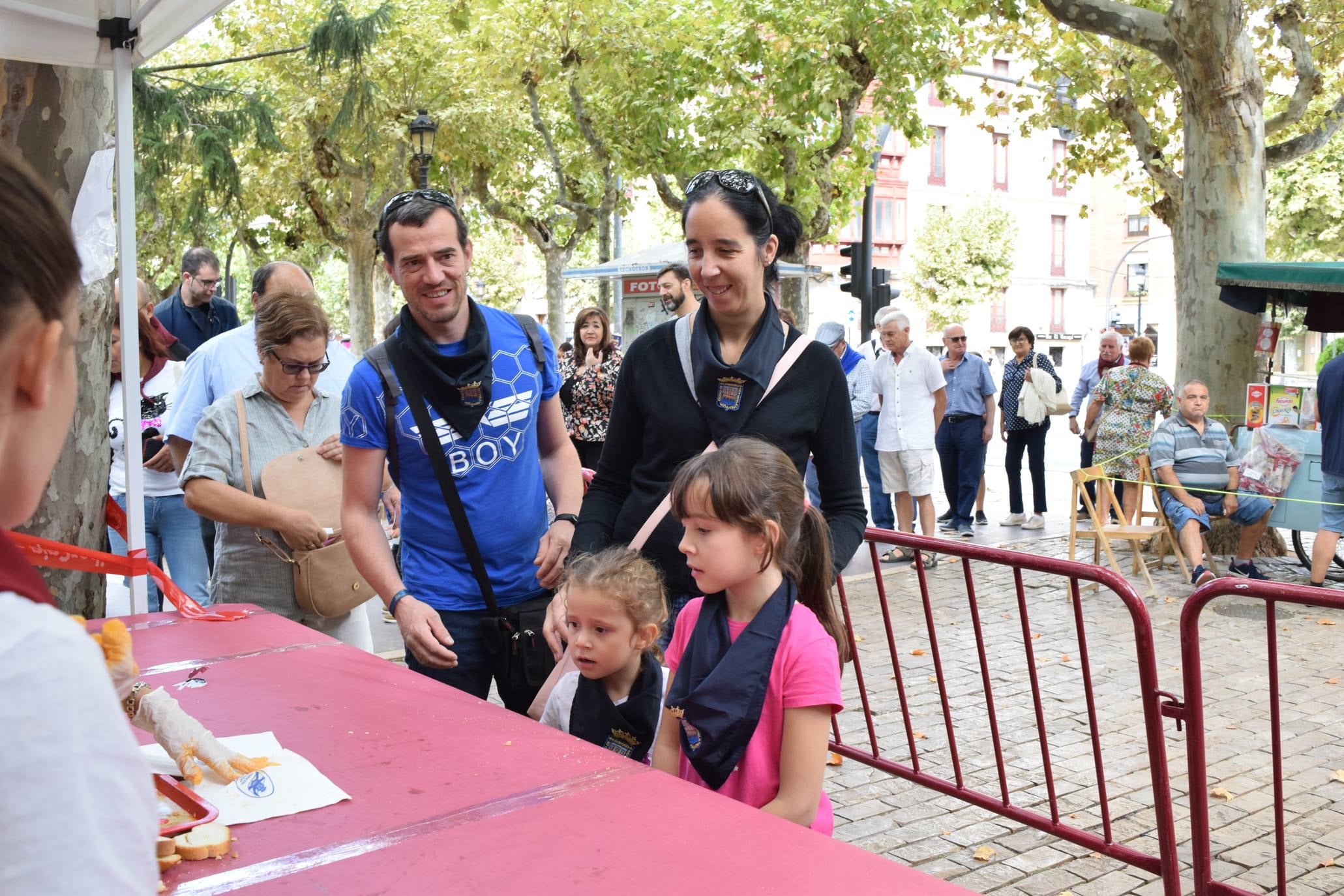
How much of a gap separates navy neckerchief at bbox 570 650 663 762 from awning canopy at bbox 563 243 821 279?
508 inches

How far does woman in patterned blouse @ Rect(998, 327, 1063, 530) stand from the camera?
12.5m

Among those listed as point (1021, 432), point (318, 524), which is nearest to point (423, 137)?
point (1021, 432)

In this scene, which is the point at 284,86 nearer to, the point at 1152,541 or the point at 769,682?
the point at 1152,541

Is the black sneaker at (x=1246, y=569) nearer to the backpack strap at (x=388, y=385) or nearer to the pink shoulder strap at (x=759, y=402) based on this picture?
the pink shoulder strap at (x=759, y=402)

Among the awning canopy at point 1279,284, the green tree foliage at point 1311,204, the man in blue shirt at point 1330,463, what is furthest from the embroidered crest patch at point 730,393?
the green tree foliage at point 1311,204

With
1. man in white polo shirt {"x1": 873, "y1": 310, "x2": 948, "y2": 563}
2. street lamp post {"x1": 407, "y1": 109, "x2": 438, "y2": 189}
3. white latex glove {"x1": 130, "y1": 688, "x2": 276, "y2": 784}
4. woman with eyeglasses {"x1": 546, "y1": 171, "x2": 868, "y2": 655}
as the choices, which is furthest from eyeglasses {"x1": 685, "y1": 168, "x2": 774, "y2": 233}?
street lamp post {"x1": 407, "y1": 109, "x2": 438, "y2": 189}

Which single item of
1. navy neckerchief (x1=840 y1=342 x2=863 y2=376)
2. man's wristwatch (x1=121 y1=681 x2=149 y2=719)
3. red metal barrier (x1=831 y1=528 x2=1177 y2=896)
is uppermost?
navy neckerchief (x1=840 y1=342 x2=863 y2=376)

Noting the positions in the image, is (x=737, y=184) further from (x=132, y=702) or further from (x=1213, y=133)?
(x=1213, y=133)

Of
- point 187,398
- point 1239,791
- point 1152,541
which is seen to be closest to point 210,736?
point 187,398

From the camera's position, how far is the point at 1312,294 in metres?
11.4

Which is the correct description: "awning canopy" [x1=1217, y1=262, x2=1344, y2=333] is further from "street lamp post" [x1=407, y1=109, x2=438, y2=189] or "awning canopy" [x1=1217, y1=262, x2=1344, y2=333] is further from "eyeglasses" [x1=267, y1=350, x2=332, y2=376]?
"street lamp post" [x1=407, y1=109, x2=438, y2=189]

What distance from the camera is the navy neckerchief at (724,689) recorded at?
91.9 inches

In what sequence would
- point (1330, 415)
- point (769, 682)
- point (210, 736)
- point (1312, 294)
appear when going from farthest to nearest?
point (1312, 294), point (1330, 415), point (769, 682), point (210, 736)

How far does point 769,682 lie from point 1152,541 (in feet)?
35.0
